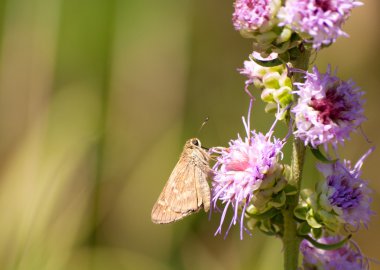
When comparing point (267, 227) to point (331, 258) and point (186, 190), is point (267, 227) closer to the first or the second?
point (331, 258)

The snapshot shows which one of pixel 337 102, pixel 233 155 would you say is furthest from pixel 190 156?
pixel 337 102

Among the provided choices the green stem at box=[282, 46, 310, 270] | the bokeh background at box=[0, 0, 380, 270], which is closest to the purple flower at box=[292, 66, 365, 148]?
the green stem at box=[282, 46, 310, 270]

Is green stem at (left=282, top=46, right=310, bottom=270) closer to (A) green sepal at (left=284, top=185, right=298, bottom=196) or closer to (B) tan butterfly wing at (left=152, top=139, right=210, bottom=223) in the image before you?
(A) green sepal at (left=284, top=185, right=298, bottom=196)

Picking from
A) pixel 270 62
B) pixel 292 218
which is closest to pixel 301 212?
pixel 292 218

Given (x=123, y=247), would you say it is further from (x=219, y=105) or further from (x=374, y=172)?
(x=374, y=172)

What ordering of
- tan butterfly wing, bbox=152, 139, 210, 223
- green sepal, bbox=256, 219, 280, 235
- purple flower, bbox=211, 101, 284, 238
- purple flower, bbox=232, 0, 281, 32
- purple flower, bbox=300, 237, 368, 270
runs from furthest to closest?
1. tan butterfly wing, bbox=152, 139, 210, 223
2. purple flower, bbox=300, 237, 368, 270
3. green sepal, bbox=256, 219, 280, 235
4. purple flower, bbox=211, 101, 284, 238
5. purple flower, bbox=232, 0, 281, 32

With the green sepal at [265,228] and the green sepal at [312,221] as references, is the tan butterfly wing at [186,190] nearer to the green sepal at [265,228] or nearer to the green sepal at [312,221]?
the green sepal at [265,228]

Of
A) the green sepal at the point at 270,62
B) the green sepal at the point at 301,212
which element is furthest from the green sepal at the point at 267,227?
the green sepal at the point at 270,62
